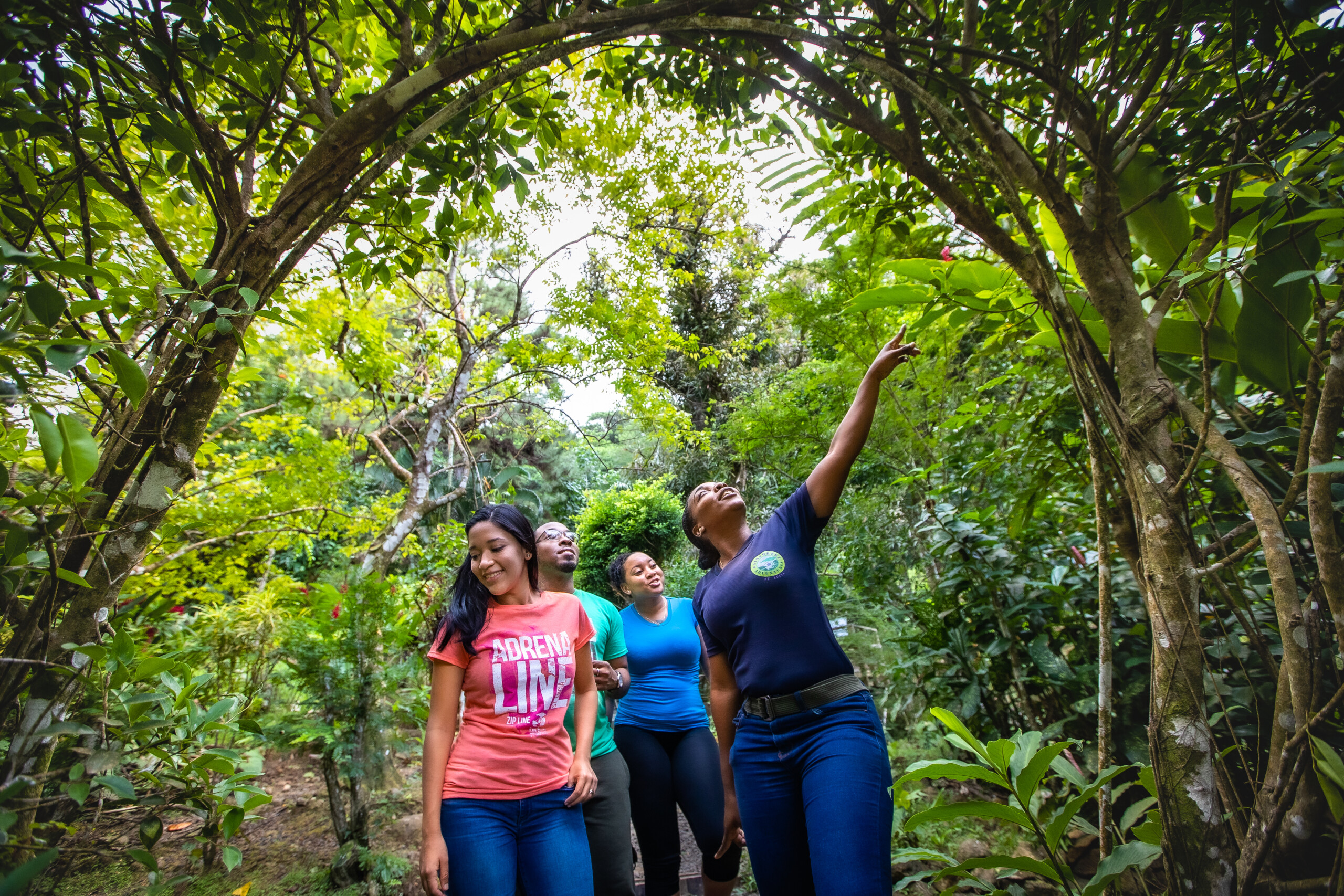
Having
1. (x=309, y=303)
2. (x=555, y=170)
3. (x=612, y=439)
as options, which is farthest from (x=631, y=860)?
(x=612, y=439)

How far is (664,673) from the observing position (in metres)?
2.48

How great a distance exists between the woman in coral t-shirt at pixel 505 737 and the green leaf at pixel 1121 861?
119 centimetres

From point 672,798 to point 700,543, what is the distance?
1.02 metres

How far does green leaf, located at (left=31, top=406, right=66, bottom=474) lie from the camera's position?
2.38 feet

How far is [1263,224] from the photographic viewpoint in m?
1.24

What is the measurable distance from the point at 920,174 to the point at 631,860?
2.26m

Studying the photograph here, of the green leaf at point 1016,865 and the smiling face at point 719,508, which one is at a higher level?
the smiling face at point 719,508

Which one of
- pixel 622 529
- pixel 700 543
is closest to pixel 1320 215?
pixel 700 543

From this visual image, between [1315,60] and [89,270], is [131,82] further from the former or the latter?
[1315,60]

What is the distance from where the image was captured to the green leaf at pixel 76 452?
778 millimetres

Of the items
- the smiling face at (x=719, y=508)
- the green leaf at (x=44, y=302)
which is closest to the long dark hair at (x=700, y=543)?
the smiling face at (x=719, y=508)

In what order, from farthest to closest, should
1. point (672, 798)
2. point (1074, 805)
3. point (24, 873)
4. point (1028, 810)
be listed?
point (672, 798) → point (1028, 810) → point (1074, 805) → point (24, 873)

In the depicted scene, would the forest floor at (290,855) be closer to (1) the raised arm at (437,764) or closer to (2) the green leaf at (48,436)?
(1) the raised arm at (437,764)

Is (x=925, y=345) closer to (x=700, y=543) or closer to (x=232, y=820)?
(x=700, y=543)
